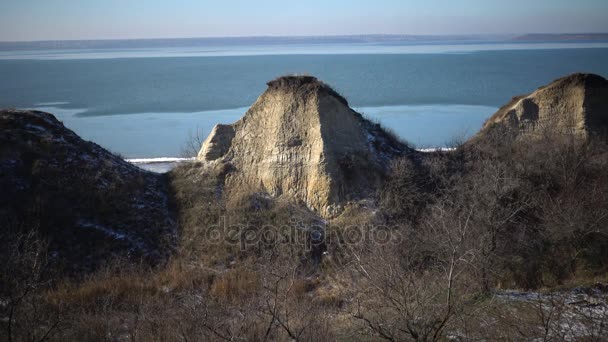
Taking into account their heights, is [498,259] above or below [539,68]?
below

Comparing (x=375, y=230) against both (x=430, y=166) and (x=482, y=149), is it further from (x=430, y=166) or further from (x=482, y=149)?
(x=482, y=149)

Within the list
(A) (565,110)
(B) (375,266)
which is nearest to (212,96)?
(A) (565,110)

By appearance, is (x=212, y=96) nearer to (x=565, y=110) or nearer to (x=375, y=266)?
(x=565, y=110)

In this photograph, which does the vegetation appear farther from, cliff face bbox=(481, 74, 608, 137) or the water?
the water

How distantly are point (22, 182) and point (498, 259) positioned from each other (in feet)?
47.5

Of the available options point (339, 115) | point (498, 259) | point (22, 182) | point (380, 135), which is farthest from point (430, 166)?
point (22, 182)

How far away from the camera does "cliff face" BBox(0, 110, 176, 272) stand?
620 inches

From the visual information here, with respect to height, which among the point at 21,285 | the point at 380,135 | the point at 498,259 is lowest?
the point at 498,259

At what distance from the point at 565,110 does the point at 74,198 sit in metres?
20.8

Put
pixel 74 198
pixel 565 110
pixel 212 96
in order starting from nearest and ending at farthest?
pixel 74 198
pixel 565 110
pixel 212 96

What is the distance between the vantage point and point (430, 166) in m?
20.2

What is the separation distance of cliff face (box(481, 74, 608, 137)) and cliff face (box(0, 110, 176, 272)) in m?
15.5
